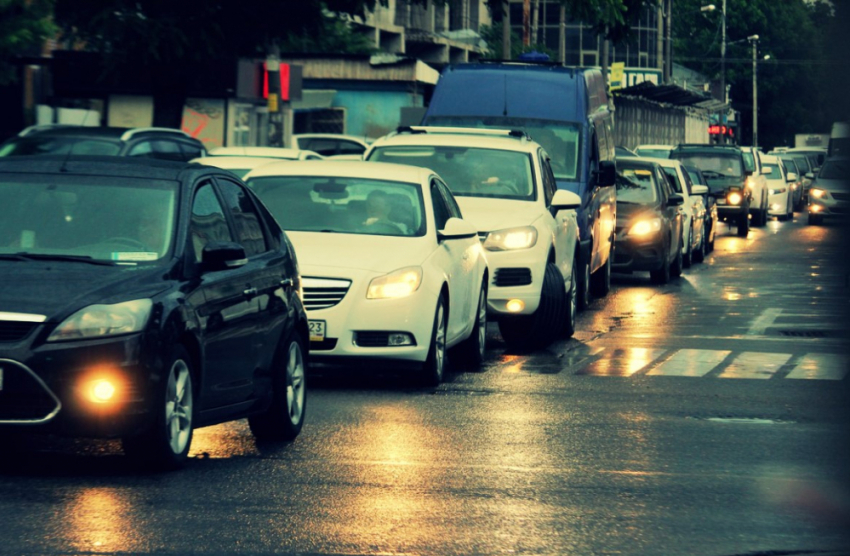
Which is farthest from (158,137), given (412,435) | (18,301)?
(18,301)

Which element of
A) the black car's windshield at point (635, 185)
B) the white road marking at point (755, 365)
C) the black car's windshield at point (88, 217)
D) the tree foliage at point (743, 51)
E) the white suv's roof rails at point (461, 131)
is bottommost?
the white road marking at point (755, 365)

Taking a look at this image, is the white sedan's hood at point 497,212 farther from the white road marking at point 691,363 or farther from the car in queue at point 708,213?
the car in queue at point 708,213

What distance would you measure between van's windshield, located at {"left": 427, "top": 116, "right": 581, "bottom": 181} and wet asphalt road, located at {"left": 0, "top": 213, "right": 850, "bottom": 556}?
5412mm

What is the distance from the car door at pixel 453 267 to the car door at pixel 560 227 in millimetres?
2707

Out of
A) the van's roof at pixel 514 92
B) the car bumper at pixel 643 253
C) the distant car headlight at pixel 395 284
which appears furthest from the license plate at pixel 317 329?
the car bumper at pixel 643 253

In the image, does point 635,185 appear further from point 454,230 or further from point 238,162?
point 454,230

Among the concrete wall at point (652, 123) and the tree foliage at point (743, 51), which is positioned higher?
the tree foliage at point (743, 51)

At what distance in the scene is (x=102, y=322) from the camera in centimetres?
767

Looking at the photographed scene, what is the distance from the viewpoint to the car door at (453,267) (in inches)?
489

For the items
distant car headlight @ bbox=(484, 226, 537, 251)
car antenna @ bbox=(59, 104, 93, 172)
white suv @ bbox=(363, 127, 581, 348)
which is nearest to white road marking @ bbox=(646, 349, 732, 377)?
white suv @ bbox=(363, 127, 581, 348)

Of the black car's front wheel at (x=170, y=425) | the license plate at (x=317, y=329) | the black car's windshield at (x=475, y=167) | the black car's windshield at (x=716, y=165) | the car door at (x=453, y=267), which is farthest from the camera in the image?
the black car's windshield at (x=716, y=165)

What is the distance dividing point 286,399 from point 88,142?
1437 cm

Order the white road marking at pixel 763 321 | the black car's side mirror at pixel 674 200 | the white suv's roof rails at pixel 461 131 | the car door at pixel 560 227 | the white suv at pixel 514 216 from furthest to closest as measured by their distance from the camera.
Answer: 1. the black car's side mirror at pixel 674 200
2. the white suv's roof rails at pixel 461 131
3. the white road marking at pixel 763 321
4. the car door at pixel 560 227
5. the white suv at pixel 514 216

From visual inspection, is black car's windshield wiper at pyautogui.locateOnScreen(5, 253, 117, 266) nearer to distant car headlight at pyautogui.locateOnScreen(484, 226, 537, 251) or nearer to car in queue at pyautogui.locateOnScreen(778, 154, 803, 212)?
distant car headlight at pyautogui.locateOnScreen(484, 226, 537, 251)
